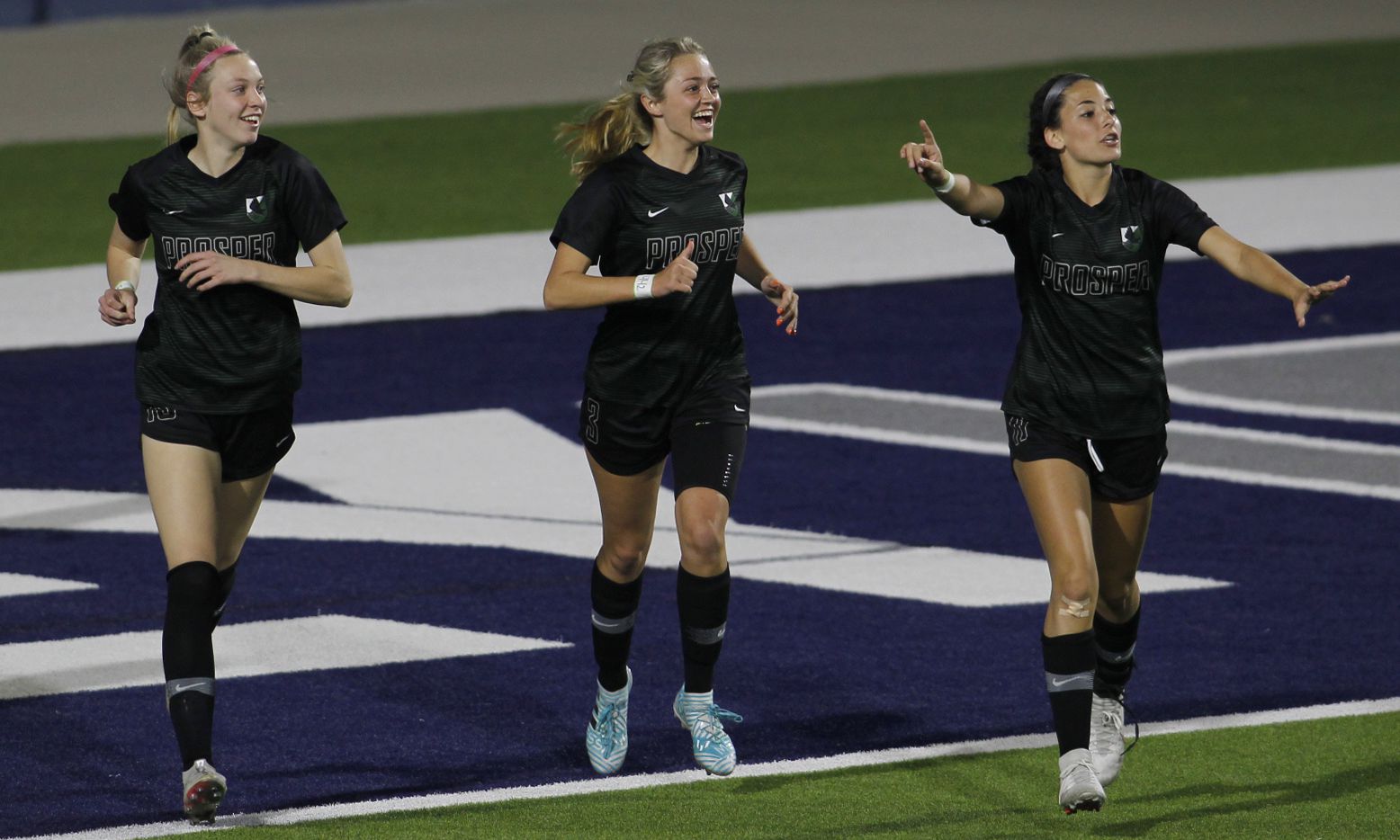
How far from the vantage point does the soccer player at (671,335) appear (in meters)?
6.59

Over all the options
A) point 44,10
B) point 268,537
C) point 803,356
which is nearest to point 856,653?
point 268,537

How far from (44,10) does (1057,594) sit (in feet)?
91.5

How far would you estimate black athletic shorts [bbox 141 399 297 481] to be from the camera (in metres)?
6.21

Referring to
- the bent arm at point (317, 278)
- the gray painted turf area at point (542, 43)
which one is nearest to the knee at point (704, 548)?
the bent arm at point (317, 278)

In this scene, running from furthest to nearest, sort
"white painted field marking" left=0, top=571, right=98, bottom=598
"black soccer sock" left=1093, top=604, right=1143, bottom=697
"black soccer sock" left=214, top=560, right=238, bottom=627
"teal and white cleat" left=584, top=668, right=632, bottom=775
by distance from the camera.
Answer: "white painted field marking" left=0, top=571, right=98, bottom=598 → "teal and white cleat" left=584, top=668, right=632, bottom=775 → "black soccer sock" left=1093, top=604, right=1143, bottom=697 → "black soccer sock" left=214, top=560, right=238, bottom=627

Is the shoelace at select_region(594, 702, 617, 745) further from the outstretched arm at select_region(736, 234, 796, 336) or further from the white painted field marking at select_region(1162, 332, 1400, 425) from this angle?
the white painted field marking at select_region(1162, 332, 1400, 425)

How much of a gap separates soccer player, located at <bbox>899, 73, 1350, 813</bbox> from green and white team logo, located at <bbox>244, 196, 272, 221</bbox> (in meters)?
1.67

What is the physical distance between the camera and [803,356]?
12.7 m

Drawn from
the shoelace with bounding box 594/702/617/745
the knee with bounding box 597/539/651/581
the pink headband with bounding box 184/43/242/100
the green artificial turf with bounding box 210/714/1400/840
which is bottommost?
the green artificial turf with bounding box 210/714/1400/840

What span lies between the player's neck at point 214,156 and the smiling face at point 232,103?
0.07 ft

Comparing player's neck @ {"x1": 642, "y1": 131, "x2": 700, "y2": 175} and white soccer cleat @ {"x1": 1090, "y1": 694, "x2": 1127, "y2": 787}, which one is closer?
white soccer cleat @ {"x1": 1090, "y1": 694, "x2": 1127, "y2": 787}

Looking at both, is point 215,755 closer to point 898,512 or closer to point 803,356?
point 898,512

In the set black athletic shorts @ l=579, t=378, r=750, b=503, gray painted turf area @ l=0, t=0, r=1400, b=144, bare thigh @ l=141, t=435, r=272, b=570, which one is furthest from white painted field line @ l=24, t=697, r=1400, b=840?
gray painted turf area @ l=0, t=0, r=1400, b=144

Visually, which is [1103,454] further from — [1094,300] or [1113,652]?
[1113,652]
